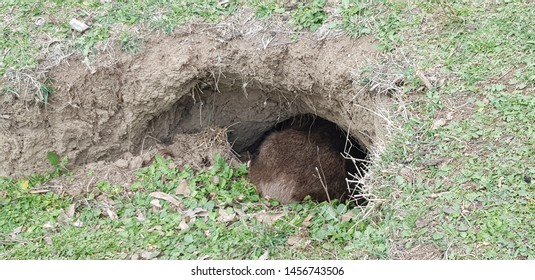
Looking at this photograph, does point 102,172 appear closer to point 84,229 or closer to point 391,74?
point 84,229

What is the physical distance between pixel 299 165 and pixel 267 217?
1.47 meters

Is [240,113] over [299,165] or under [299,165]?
over

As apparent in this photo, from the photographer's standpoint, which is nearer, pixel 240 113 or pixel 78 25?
pixel 78 25

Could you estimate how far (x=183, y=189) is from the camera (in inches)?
185

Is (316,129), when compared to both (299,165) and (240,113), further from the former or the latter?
(240,113)

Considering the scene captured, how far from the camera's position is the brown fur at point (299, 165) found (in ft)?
17.1

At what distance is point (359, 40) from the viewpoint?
464cm

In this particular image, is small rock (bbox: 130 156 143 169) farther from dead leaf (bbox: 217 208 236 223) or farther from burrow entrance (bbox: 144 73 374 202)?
dead leaf (bbox: 217 208 236 223)

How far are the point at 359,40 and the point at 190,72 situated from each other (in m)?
1.33

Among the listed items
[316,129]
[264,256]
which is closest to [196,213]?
[264,256]

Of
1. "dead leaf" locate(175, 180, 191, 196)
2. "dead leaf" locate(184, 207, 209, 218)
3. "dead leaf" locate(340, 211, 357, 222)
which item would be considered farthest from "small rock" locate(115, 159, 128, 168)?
"dead leaf" locate(340, 211, 357, 222)

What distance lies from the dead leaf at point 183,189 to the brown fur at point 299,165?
65 cm

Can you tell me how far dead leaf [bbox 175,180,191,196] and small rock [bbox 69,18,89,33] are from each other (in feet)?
4.73

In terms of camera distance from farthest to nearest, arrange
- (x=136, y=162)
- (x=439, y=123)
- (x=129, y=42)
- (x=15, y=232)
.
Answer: (x=136, y=162), (x=129, y=42), (x=15, y=232), (x=439, y=123)
